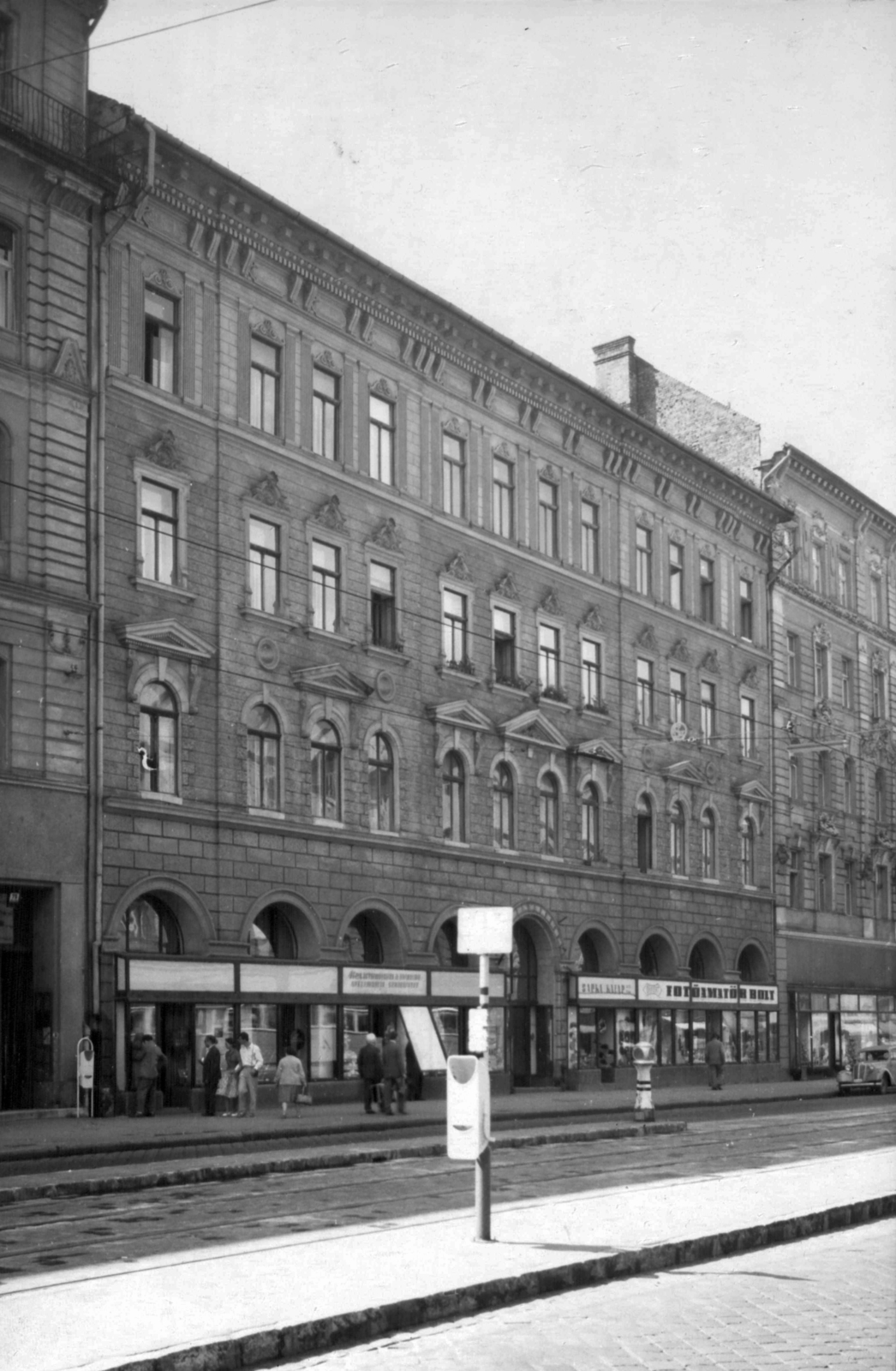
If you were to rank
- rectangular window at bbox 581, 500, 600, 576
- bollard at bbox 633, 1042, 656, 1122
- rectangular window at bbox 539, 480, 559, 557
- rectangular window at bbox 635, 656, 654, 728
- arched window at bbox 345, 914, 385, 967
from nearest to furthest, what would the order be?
bollard at bbox 633, 1042, 656, 1122 → arched window at bbox 345, 914, 385, 967 → rectangular window at bbox 539, 480, 559, 557 → rectangular window at bbox 581, 500, 600, 576 → rectangular window at bbox 635, 656, 654, 728

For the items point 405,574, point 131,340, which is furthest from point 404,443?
point 131,340

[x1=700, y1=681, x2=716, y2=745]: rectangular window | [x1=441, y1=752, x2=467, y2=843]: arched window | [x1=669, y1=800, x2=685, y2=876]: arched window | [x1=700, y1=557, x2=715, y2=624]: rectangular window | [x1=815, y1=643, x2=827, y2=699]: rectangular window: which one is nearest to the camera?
[x1=441, y1=752, x2=467, y2=843]: arched window

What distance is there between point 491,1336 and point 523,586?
33871mm

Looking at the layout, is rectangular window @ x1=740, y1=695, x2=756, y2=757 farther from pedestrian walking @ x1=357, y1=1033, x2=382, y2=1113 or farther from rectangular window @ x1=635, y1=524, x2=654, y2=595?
pedestrian walking @ x1=357, y1=1033, x2=382, y2=1113

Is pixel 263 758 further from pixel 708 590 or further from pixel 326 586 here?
pixel 708 590

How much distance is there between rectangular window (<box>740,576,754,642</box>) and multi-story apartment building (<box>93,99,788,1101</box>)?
3480 millimetres

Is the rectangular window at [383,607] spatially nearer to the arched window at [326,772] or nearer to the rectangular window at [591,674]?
the arched window at [326,772]

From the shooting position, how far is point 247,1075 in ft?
101

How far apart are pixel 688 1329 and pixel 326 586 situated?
2739 centimetres

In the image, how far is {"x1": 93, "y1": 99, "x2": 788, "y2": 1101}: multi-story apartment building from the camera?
32594 mm

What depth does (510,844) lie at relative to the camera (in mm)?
42469

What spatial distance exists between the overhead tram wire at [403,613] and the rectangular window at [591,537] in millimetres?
524

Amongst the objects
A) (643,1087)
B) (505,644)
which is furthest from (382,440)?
(643,1087)

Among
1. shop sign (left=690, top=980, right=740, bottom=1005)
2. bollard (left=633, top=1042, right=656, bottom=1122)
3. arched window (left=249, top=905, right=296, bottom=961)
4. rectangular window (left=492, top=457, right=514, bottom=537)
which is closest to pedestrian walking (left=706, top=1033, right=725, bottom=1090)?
shop sign (left=690, top=980, right=740, bottom=1005)
